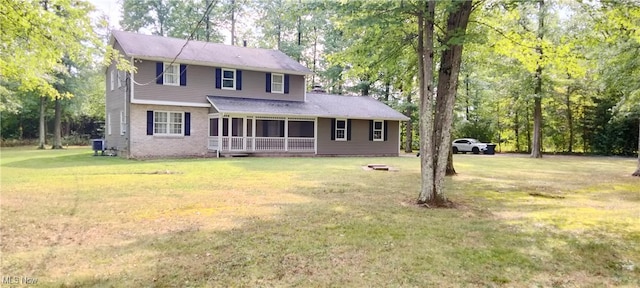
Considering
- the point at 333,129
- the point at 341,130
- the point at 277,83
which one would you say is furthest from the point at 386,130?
the point at 277,83

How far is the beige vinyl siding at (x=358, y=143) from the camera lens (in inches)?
928

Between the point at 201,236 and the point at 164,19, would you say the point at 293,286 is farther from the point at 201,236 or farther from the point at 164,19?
the point at 164,19

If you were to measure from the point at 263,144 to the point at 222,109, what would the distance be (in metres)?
3.39

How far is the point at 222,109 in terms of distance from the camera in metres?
19.5

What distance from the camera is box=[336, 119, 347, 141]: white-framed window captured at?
23969 millimetres

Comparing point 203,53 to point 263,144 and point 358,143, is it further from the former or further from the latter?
point 358,143

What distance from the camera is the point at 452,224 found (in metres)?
6.03

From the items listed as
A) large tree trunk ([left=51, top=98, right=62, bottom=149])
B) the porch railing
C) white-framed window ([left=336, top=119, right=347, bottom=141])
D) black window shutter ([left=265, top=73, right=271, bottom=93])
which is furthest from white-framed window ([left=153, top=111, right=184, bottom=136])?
large tree trunk ([left=51, top=98, right=62, bottom=149])

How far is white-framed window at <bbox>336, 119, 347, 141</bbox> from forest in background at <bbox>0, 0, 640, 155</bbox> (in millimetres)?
2817

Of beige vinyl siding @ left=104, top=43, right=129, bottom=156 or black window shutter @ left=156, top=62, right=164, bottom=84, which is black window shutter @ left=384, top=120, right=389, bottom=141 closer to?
black window shutter @ left=156, top=62, right=164, bottom=84

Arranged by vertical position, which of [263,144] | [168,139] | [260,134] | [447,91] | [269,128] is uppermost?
[447,91]

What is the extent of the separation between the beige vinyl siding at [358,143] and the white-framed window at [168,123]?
7640mm

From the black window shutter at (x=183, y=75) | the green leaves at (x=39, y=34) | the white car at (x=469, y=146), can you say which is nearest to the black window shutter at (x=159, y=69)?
the black window shutter at (x=183, y=75)

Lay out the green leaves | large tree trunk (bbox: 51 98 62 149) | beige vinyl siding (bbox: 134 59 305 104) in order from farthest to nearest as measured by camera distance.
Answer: large tree trunk (bbox: 51 98 62 149)
beige vinyl siding (bbox: 134 59 305 104)
the green leaves
